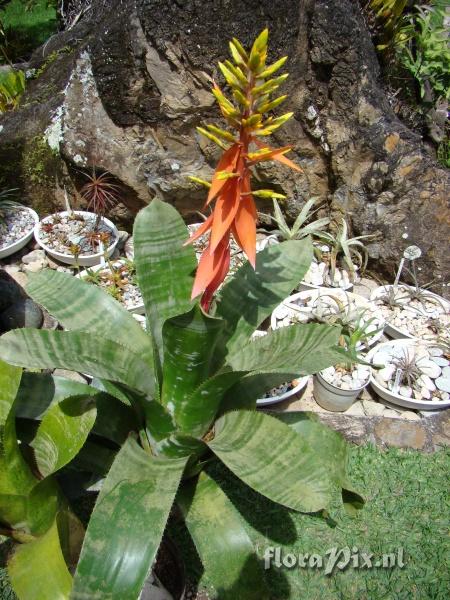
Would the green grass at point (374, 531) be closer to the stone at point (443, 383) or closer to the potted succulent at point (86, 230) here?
the stone at point (443, 383)

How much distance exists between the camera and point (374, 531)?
2.00 metres

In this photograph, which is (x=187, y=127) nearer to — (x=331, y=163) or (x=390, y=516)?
(x=331, y=163)

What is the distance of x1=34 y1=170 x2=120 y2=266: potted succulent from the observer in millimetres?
3023

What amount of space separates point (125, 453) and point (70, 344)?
330mm

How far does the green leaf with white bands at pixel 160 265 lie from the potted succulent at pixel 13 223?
180 centimetres

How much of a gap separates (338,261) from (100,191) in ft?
5.01

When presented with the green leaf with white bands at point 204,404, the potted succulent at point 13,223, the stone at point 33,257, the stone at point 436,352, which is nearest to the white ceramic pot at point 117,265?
the stone at point 33,257

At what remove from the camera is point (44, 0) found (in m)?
6.38

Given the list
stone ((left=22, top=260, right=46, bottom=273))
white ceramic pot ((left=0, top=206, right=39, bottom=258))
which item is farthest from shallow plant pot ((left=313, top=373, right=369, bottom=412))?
white ceramic pot ((left=0, top=206, right=39, bottom=258))

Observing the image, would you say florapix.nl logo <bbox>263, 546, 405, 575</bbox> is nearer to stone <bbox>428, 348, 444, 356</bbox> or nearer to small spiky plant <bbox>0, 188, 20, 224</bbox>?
stone <bbox>428, 348, 444, 356</bbox>

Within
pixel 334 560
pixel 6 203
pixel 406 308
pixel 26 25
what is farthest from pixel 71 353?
pixel 26 25

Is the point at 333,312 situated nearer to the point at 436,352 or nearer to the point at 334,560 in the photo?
the point at 436,352

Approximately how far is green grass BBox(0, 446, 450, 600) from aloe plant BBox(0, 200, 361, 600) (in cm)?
38

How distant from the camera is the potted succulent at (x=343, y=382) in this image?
2461 millimetres
